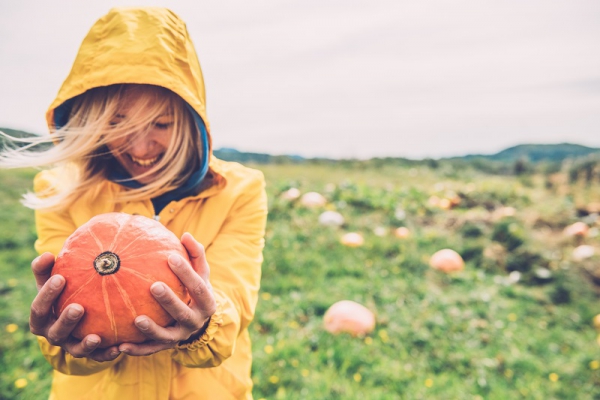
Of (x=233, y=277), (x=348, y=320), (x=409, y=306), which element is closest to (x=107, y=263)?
(x=233, y=277)

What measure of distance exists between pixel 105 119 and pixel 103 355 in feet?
3.13

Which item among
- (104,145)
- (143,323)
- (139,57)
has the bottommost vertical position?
(143,323)

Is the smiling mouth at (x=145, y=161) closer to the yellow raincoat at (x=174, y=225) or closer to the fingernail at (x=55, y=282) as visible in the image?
the yellow raincoat at (x=174, y=225)

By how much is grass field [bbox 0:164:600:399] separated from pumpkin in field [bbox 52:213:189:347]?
6.45 ft

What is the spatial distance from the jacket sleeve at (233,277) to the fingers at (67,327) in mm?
309

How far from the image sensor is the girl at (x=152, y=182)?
1.59m

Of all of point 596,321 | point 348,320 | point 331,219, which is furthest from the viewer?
point 331,219

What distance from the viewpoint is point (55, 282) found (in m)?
1.17

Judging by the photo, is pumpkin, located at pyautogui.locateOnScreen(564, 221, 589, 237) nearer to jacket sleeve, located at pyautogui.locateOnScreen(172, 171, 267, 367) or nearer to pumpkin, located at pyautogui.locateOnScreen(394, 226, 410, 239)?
pumpkin, located at pyautogui.locateOnScreen(394, 226, 410, 239)

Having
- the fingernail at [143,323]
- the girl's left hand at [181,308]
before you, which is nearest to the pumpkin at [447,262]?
the girl's left hand at [181,308]

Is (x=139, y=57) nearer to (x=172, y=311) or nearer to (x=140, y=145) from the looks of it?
(x=140, y=145)

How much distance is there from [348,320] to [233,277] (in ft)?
8.02

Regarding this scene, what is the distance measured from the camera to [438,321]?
4.25 metres

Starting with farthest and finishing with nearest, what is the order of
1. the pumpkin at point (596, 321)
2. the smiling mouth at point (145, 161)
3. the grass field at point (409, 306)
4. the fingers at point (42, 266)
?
the pumpkin at point (596, 321)
the grass field at point (409, 306)
the smiling mouth at point (145, 161)
the fingers at point (42, 266)
